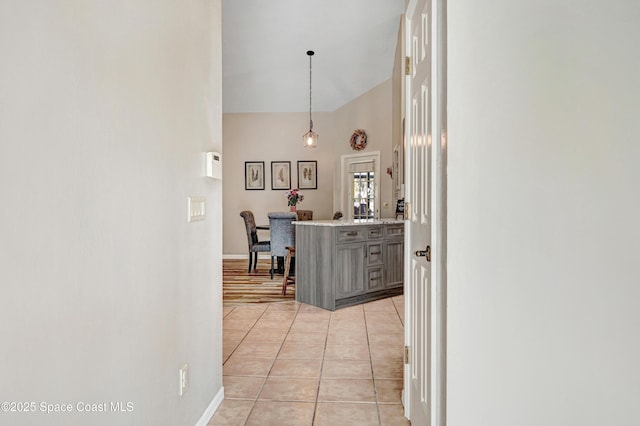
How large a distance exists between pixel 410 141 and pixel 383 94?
4932 mm

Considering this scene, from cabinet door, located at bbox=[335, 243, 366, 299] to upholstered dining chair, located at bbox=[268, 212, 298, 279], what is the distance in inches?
57.8

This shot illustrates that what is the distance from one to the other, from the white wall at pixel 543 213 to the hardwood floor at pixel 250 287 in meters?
3.57

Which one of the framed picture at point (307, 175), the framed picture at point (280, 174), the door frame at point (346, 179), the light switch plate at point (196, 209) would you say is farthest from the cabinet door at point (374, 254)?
the framed picture at point (280, 174)

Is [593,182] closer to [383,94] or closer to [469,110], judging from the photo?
[469,110]

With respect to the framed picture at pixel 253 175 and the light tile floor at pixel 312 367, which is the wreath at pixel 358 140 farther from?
the light tile floor at pixel 312 367

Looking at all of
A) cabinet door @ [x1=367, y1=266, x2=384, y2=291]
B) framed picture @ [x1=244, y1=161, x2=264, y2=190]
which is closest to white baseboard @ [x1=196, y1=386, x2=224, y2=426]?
cabinet door @ [x1=367, y1=266, x2=384, y2=291]

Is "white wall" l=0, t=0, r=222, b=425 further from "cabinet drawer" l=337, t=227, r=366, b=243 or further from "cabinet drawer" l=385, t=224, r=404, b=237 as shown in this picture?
"cabinet drawer" l=385, t=224, r=404, b=237

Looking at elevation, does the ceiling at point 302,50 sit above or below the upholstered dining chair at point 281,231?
above

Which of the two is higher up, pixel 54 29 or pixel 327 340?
pixel 54 29

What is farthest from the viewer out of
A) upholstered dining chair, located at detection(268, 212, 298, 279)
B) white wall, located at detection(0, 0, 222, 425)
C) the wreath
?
the wreath

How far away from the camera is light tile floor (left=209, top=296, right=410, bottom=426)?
82.0 inches

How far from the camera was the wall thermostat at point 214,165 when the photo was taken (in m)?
1.99

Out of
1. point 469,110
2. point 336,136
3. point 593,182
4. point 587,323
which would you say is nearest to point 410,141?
point 469,110

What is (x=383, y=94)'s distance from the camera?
6730 mm
